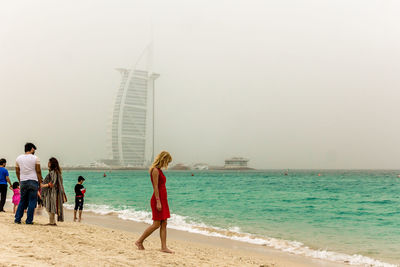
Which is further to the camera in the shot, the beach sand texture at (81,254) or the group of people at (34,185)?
the group of people at (34,185)

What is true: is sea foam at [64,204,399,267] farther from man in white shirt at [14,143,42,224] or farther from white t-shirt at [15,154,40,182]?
white t-shirt at [15,154,40,182]

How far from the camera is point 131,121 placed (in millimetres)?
148125

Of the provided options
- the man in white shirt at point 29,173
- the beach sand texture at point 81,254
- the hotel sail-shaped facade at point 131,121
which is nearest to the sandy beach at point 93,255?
the beach sand texture at point 81,254

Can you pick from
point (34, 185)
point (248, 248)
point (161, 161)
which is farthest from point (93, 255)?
point (248, 248)

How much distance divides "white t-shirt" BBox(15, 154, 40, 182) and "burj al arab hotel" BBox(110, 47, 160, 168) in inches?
5528

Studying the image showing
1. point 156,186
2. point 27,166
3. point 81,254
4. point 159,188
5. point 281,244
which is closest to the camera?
point 81,254

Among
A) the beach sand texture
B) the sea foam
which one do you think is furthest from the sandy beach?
the sea foam

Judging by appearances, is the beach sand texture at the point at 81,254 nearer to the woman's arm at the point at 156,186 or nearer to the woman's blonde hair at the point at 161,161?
the woman's arm at the point at 156,186

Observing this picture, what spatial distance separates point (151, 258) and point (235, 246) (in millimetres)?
3778

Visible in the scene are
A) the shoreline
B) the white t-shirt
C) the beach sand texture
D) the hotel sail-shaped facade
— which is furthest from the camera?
the hotel sail-shaped facade

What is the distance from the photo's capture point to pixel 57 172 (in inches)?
315

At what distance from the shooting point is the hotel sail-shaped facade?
146 meters

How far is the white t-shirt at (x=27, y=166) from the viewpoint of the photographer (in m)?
7.53

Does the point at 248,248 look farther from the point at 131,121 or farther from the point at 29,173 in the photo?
the point at 131,121
